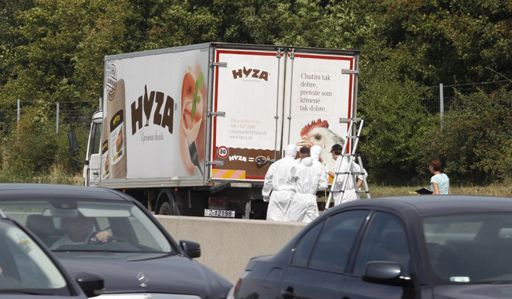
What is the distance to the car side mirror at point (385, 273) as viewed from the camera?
23.8ft

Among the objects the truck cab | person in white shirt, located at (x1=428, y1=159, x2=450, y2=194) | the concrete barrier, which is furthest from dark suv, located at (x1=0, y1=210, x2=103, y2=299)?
the truck cab

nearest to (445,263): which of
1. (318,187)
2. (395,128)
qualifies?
(318,187)

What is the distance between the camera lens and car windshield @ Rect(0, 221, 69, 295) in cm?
674

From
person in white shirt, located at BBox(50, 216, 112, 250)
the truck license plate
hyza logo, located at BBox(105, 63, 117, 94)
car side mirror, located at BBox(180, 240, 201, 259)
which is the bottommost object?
the truck license plate

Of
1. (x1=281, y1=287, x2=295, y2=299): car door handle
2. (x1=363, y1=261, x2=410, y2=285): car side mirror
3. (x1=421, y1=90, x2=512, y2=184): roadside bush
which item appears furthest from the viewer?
(x1=421, y1=90, x2=512, y2=184): roadside bush

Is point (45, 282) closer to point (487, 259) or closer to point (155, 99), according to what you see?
point (487, 259)

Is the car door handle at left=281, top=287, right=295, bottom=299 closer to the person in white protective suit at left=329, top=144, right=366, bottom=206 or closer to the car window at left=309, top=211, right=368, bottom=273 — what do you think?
the car window at left=309, top=211, right=368, bottom=273

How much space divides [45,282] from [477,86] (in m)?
29.3

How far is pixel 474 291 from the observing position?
7.06m

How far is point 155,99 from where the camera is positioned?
23297 millimetres

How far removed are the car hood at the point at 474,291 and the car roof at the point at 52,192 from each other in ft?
13.0

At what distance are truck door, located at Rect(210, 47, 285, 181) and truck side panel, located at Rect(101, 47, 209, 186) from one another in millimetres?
303

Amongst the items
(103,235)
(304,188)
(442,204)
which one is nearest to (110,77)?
(304,188)

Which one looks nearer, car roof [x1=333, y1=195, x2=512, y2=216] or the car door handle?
Result: car roof [x1=333, y1=195, x2=512, y2=216]
